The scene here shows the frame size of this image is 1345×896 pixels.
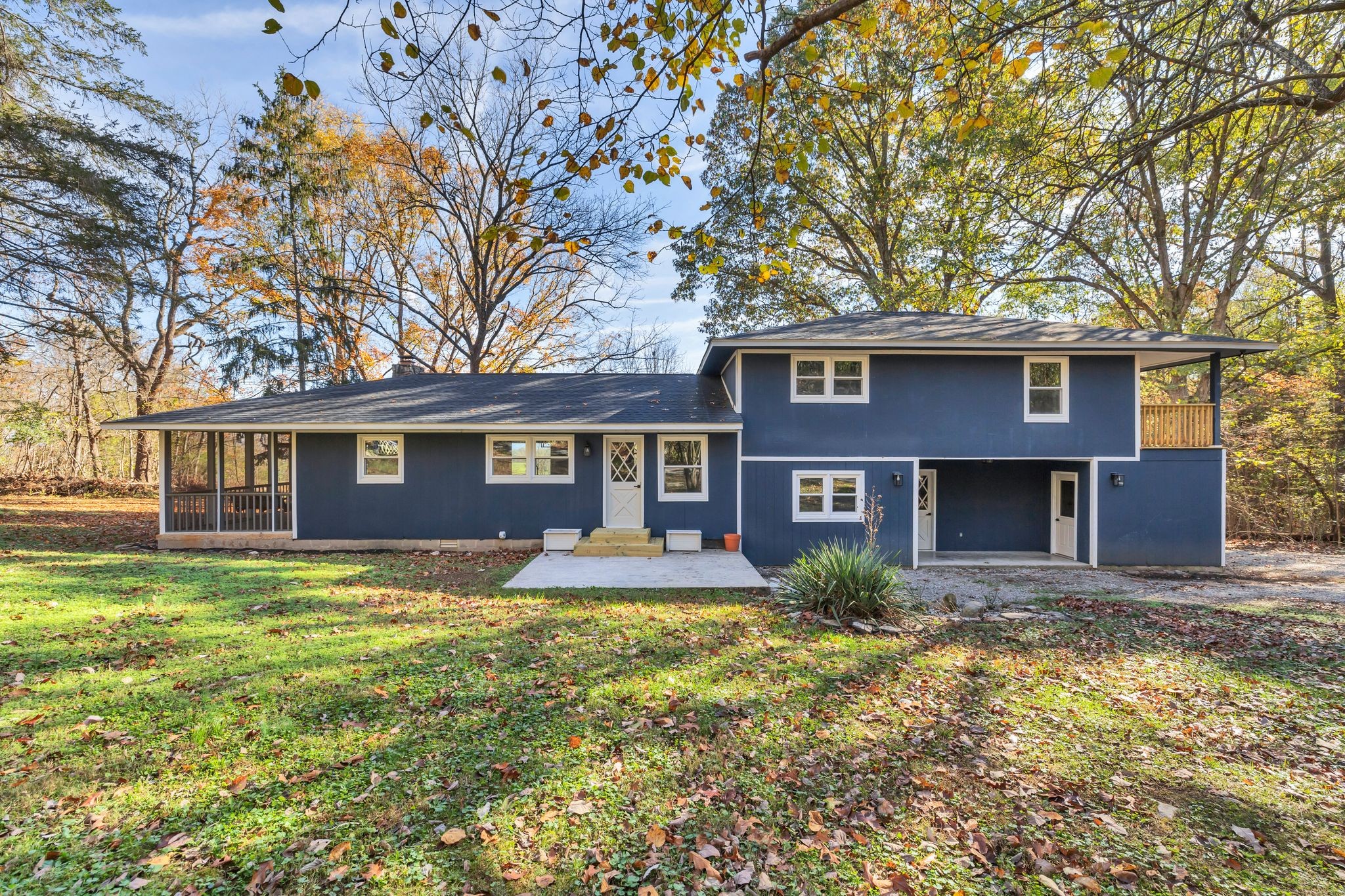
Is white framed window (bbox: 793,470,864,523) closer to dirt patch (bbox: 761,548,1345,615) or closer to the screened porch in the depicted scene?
dirt patch (bbox: 761,548,1345,615)

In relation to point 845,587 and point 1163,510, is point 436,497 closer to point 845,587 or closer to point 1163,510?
point 845,587

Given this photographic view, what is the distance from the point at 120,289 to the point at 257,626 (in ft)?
43.1

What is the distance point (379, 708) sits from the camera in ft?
13.2

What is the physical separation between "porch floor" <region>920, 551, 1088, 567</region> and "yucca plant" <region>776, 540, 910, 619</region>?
4997mm

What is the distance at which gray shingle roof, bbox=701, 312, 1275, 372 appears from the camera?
10.7 m

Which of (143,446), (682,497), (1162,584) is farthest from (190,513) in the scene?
(1162,584)

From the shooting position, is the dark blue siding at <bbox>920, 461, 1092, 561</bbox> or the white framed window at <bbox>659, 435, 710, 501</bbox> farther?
the dark blue siding at <bbox>920, 461, 1092, 561</bbox>

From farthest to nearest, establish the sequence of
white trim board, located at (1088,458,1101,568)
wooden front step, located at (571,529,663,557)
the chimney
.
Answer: the chimney < white trim board, located at (1088,458,1101,568) < wooden front step, located at (571,529,663,557)

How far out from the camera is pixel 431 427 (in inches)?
438

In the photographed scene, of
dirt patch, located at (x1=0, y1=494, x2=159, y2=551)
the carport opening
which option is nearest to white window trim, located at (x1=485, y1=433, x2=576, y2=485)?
dirt patch, located at (x1=0, y1=494, x2=159, y2=551)

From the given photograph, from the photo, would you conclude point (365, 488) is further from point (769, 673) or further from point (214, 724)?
point (769, 673)

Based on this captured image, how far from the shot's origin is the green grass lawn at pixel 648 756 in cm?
258

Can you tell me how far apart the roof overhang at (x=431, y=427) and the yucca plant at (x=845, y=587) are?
427 centimetres

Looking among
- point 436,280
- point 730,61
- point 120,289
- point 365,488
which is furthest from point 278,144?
point 730,61
